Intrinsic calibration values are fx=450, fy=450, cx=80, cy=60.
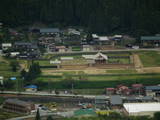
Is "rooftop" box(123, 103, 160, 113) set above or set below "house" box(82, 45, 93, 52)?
below

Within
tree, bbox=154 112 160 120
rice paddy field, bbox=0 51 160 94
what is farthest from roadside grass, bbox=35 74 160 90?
tree, bbox=154 112 160 120

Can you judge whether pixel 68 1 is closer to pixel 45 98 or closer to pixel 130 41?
pixel 130 41

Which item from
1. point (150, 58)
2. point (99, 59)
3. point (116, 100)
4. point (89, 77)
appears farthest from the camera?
point (150, 58)

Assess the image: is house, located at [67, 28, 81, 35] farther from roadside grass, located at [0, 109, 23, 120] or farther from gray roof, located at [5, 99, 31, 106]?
roadside grass, located at [0, 109, 23, 120]

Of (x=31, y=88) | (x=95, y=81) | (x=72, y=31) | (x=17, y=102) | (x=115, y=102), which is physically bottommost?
(x=115, y=102)

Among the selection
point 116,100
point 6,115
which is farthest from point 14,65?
point 116,100

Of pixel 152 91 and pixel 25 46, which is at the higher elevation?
pixel 25 46

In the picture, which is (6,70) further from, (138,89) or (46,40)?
(138,89)

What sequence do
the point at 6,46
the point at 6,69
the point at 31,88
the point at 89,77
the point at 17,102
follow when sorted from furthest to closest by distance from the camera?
the point at 6,46
the point at 6,69
the point at 89,77
the point at 31,88
the point at 17,102
